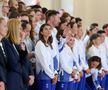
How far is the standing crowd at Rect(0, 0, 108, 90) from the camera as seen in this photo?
334 cm

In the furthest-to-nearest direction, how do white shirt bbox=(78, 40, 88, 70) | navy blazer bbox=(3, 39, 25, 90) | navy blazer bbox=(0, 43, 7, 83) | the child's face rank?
the child's face < white shirt bbox=(78, 40, 88, 70) < navy blazer bbox=(3, 39, 25, 90) < navy blazer bbox=(0, 43, 7, 83)

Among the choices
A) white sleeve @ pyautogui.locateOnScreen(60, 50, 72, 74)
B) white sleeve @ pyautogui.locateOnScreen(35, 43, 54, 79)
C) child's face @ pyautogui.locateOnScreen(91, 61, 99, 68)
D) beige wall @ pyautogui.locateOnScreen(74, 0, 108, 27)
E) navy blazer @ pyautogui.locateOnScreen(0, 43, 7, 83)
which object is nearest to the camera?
navy blazer @ pyautogui.locateOnScreen(0, 43, 7, 83)

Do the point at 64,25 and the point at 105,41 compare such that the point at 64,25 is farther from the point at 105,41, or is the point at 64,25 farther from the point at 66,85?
the point at 105,41

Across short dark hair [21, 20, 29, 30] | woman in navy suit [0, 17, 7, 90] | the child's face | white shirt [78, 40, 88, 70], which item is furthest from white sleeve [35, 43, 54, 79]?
the child's face

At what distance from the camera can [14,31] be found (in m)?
3.34

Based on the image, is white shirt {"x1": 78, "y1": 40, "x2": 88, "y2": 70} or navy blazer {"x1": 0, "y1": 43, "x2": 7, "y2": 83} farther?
white shirt {"x1": 78, "y1": 40, "x2": 88, "y2": 70}

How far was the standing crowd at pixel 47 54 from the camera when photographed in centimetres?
334

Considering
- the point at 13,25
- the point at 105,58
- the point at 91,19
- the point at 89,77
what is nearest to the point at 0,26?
the point at 13,25

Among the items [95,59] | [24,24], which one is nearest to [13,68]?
[24,24]

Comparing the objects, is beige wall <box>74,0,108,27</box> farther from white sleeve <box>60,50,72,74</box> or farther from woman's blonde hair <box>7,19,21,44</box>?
woman's blonde hair <box>7,19,21,44</box>

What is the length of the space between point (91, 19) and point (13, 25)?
20.6 ft

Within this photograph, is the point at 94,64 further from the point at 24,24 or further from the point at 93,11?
the point at 93,11

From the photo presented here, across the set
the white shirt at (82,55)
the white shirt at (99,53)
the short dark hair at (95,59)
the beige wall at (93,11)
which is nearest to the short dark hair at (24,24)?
the white shirt at (82,55)

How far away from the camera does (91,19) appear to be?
9.44 m
